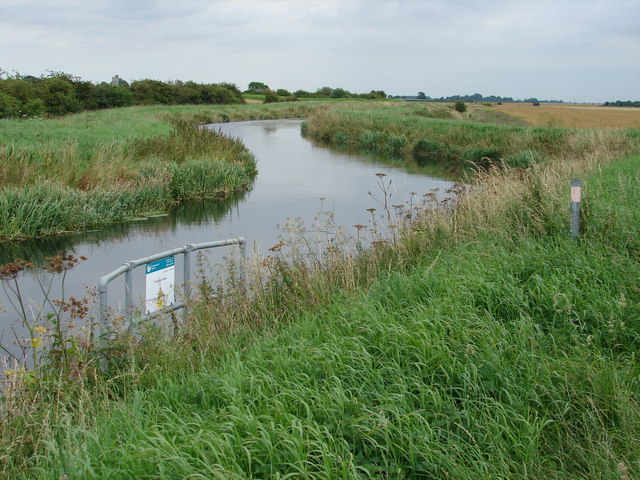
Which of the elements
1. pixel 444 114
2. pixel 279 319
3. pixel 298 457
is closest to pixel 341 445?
pixel 298 457

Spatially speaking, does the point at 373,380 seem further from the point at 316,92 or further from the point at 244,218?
the point at 316,92

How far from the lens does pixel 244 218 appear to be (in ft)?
48.8

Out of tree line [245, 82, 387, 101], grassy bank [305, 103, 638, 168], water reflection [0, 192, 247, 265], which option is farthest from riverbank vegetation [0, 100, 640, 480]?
tree line [245, 82, 387, 101]

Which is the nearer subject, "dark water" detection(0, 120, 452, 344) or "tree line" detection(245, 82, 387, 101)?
"dark water" detection(0, 120, 452, 344)

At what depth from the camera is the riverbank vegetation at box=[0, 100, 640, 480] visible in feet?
10.6

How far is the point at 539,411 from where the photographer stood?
12.8ft

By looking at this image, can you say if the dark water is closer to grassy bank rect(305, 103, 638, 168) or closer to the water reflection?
the water reflection

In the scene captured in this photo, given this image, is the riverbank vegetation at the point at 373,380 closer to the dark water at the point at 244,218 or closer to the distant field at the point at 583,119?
the dark water at the point at 244,218

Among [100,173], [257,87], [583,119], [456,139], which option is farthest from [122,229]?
[257,87]

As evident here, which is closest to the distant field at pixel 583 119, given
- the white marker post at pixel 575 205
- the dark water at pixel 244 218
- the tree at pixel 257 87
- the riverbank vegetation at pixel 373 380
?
the dark water at pixel 244 218

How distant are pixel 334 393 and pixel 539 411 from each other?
1.27 meters

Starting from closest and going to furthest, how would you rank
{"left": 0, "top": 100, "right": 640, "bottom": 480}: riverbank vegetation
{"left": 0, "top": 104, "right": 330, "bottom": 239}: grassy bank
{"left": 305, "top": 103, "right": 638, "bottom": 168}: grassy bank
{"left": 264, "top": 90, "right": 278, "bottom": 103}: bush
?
{"left": 0, "top": 100, "right": 640, "bottom": 480}: riverbank vegetation → {"left": 0, "top": 104, "right": 330, "bottom": 239}: grassy bank → {"left": 305, "top": 103, "right": 638, "bottom": 168}: grassy bank → {"left": 264, "top": 90, "right": 278, "bottom": 103}: bush

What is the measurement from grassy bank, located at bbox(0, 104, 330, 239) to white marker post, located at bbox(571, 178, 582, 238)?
9.40 m

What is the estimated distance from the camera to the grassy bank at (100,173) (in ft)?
40.0
